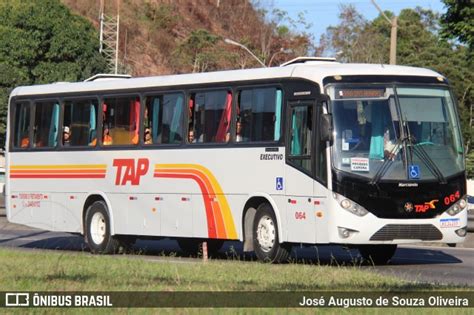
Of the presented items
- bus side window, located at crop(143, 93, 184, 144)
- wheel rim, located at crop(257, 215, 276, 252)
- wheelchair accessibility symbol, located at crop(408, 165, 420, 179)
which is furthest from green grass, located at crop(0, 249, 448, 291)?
bus side window, located at crop(143, 93, 184, 144)

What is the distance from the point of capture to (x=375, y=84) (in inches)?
766

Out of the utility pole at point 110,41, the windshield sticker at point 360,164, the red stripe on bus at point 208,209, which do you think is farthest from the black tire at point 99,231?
the utility pole at point 110,41

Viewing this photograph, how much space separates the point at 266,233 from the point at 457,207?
3033mm

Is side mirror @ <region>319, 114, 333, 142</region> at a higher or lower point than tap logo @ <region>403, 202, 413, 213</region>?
higher

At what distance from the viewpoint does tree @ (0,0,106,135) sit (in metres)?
69.9

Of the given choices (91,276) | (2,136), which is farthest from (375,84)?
(2,136)

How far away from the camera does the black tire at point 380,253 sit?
21000 millimetres

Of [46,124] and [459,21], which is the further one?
[459,21]

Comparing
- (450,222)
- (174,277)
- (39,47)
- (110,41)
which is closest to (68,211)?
(450,222)

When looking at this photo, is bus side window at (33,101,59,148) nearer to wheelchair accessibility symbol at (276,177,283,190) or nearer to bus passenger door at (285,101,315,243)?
wheelchair accessibility symbol at (276,177,283,190)

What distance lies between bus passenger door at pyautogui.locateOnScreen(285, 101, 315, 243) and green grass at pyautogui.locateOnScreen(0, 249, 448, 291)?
5.60 ft

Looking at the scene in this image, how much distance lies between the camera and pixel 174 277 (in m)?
14.9

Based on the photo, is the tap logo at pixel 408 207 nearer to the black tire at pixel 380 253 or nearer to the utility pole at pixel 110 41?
the black tire at pixel 380 253

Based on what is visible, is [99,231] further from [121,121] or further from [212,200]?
[212,200]
